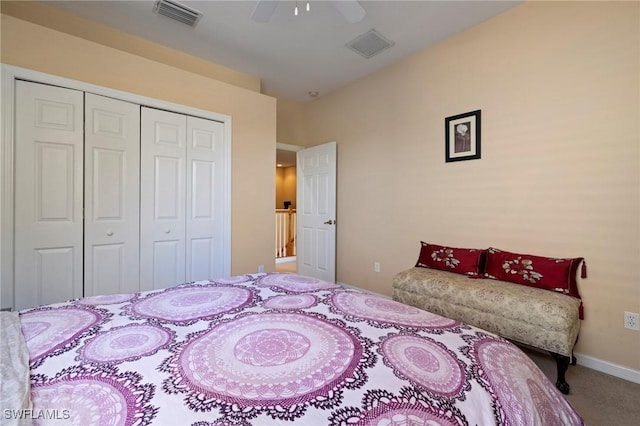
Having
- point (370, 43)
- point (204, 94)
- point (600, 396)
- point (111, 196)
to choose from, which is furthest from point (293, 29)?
point (600, 396)

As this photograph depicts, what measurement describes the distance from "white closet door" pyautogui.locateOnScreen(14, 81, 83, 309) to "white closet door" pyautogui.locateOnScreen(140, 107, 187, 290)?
0.46m

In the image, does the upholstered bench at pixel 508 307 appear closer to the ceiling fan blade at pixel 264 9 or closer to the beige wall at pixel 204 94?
the beige wall at pixel 204 94

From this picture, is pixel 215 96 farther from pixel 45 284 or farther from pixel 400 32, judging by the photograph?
pixel 45 284

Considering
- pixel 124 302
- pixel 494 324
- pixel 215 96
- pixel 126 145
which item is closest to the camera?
pixel 124 302

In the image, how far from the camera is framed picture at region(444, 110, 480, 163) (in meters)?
2.62

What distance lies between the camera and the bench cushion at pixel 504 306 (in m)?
1.72

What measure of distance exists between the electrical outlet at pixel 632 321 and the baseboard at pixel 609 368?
0.91 feet

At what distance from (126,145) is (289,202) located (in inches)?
241

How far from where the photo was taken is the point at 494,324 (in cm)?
195

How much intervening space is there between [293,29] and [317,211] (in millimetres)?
2356

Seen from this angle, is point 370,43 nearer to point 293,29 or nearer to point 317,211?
point 293,29

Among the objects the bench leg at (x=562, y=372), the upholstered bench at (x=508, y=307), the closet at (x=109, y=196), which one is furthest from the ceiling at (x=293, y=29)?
the bench leg at (x=562, y=372)

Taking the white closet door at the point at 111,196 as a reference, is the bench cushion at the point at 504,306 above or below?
below

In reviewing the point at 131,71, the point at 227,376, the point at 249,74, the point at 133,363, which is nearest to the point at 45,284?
the point at 131,71
